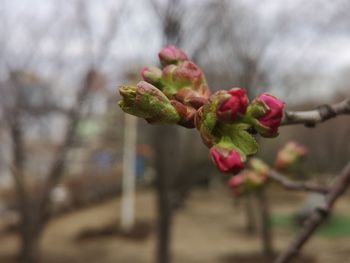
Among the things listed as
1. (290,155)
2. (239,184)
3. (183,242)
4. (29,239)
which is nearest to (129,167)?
(183,242)

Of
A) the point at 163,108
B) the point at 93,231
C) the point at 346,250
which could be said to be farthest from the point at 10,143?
the point at 163,108

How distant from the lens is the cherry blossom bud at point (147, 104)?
0.90 metres

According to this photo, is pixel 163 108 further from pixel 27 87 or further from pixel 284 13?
pixel 284 13

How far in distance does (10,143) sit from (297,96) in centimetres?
772

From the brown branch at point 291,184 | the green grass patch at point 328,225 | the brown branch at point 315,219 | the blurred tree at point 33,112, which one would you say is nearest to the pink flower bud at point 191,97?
the brown branch at point 315,219

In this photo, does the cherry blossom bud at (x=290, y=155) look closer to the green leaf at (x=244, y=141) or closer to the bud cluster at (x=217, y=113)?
the bud cluster at (x=217, y=113)

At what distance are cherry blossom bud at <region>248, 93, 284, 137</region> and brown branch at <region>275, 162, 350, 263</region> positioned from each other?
54 centimetres

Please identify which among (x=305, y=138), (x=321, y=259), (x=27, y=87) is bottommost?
(x=321, y=259)

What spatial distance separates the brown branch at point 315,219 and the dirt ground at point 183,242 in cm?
987

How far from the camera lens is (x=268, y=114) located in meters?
0.84

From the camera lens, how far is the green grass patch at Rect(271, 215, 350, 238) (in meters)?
14.2

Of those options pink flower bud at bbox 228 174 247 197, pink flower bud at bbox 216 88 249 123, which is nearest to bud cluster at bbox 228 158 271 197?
pink flower bud at bbox 228 174 247 197

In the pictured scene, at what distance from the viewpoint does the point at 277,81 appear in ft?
38.5

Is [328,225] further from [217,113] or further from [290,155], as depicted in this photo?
[217,113]
